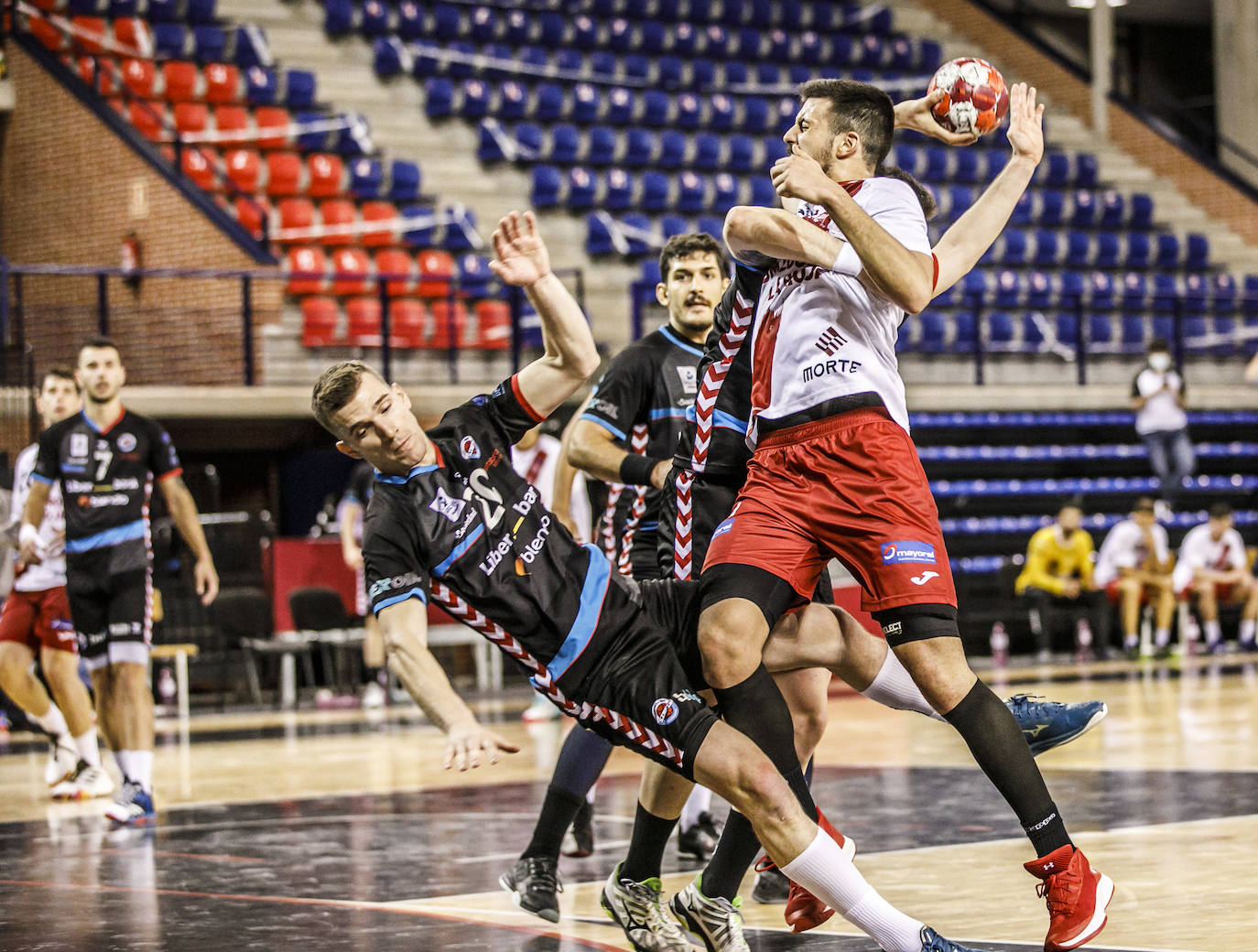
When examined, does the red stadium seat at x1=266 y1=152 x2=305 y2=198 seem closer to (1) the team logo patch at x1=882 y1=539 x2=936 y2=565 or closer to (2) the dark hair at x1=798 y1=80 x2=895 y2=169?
(2) the dark hair at x1=798 y1=80 x2=895 y2=169

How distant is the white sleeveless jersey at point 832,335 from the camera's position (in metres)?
4.10

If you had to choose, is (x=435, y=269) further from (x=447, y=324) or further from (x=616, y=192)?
(x=616, y=192)

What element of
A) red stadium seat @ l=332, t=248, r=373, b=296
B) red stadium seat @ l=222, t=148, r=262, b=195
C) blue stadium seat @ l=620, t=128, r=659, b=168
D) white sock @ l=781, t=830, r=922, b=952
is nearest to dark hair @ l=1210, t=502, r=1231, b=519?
blue stadium seat @ l=620, t=128, r=659, b=168

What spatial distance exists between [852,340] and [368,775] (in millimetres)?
5225

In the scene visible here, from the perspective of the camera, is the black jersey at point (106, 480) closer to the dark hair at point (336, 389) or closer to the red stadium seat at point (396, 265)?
the dark hair at point (336, 389)

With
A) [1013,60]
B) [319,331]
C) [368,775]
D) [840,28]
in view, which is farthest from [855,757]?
[1013,60]

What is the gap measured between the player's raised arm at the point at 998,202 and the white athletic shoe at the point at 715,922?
5.02 ft

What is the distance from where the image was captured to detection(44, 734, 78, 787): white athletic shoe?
863 cm

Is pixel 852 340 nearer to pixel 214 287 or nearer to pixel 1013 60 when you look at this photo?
pixel 214 287

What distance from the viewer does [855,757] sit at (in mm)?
8555

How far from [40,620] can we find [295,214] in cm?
875

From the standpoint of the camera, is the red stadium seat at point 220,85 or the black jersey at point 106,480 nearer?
the black jersey at point 106,480

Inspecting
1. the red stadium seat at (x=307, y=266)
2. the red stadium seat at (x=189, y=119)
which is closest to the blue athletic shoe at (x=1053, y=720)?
the red stadium seat at (x=307, y=266)

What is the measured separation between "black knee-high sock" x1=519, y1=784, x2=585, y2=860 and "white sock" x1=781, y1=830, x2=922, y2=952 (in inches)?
46.0
